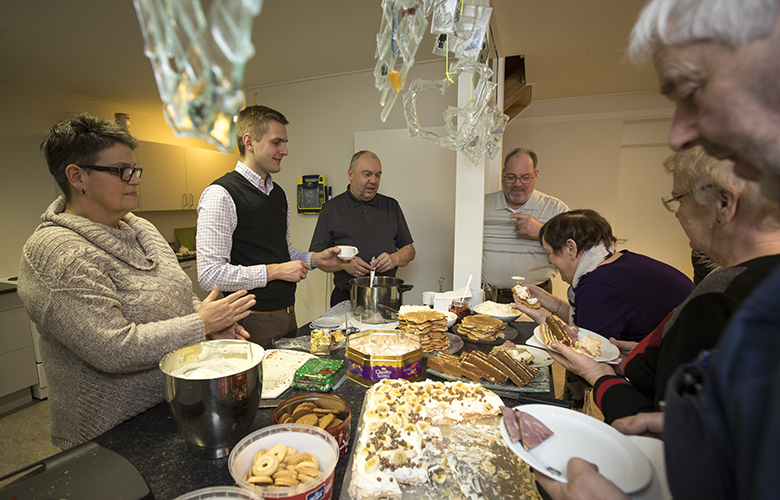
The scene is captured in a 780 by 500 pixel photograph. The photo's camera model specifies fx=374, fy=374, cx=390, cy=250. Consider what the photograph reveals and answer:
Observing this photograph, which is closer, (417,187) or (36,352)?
(36,352)

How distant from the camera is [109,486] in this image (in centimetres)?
68

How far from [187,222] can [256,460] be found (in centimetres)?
582

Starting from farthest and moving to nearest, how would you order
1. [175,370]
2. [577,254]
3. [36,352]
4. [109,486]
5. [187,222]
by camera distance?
1. [187,222]
2. [36,352]
3. [577,254]
4. [175,370]
5. [109,486]

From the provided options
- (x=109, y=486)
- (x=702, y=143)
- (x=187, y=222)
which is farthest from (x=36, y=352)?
(x=702, y=143)

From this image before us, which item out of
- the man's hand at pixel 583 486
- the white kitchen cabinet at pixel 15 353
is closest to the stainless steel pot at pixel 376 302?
the man's hand at pixel 583 486

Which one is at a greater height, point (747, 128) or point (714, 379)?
point (747, 128)

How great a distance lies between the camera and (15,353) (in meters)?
3.13

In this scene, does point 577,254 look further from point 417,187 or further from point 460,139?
point 417,187

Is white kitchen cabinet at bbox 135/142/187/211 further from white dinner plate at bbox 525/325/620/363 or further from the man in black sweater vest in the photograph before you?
white dinner plate at bbox 525/325/620/363

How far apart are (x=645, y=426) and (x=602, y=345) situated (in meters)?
0.77

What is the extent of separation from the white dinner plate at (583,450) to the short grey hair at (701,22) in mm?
657

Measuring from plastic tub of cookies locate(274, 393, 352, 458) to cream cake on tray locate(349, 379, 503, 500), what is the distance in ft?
0.16

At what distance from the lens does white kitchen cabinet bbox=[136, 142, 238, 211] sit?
4723 millimetres

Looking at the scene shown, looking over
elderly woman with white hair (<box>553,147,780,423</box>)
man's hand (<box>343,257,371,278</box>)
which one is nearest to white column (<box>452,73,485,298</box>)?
man's hand (<box>343,257,371,278</box>)
